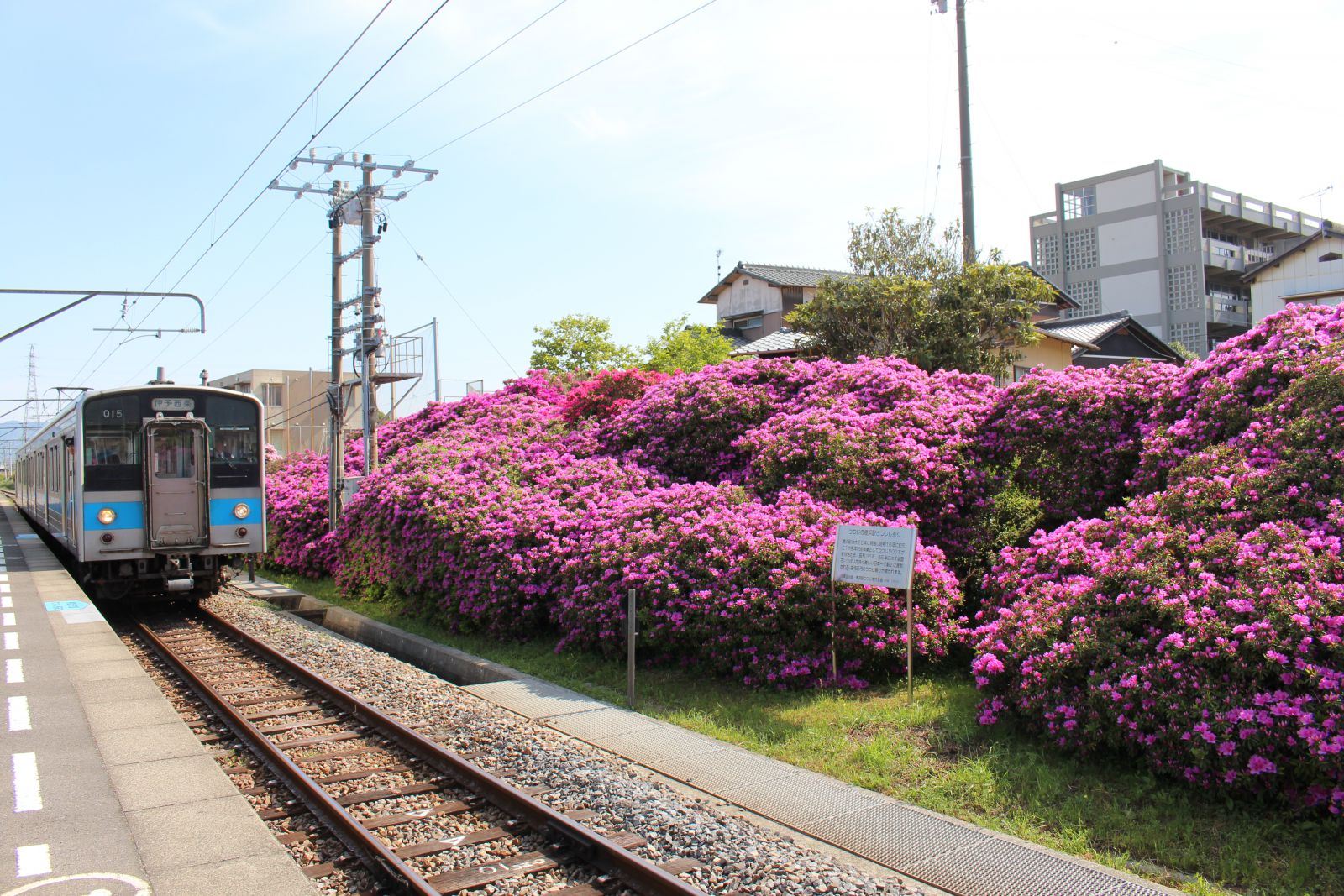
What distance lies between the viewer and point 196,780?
6.25m

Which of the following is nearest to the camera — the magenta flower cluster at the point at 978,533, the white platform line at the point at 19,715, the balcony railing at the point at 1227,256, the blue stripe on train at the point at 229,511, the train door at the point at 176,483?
the magenta flower cluster at the point at 978,533

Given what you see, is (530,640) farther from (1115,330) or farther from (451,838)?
(1115,330)

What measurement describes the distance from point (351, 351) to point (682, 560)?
40.7ft

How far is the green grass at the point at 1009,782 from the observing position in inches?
206

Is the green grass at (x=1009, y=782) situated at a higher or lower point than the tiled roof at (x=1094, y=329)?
lower

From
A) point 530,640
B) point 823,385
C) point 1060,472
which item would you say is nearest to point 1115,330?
point 823,385

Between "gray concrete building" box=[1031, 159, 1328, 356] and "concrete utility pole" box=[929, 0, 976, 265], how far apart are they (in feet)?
105

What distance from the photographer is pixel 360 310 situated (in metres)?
19.6

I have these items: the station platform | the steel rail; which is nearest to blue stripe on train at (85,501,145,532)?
the station platform

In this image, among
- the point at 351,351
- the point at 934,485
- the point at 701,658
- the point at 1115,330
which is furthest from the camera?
the point at 1115,330

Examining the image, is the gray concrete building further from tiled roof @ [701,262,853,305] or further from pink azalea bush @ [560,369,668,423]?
pink azalea bush @ [560,369,668,423]

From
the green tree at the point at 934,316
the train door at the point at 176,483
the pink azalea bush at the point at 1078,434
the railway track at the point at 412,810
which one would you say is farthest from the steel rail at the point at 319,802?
the green tree at the point at 934,316

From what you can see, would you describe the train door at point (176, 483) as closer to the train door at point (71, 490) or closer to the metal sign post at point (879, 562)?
the train door at point (71, 490)

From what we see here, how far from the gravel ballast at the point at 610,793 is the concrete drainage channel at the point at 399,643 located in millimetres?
744
